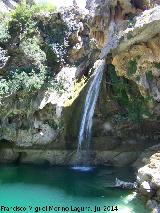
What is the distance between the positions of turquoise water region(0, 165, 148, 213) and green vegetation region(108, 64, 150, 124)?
9.00 feet

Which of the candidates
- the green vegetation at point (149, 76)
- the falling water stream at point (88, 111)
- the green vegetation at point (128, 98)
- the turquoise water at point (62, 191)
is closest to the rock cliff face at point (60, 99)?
the green vegetation at point (128, 98)

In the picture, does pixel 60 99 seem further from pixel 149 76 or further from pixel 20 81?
pixel 149 76

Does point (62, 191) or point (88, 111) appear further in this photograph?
point (88, 111)

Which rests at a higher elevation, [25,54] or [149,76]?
[25,54]

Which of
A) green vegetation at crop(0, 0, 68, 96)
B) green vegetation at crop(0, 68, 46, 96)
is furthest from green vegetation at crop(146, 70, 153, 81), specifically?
green vegetation at crop(0, 68, 46, 96)

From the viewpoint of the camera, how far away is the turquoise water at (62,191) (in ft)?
43.3

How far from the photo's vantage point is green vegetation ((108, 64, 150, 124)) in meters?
19.0

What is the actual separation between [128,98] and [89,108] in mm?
2021

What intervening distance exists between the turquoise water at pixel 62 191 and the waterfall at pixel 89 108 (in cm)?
185

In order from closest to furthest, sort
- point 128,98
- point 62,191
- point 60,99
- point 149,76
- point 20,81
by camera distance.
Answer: point 62,191, point 149,76, point 20,81, point 60,99, point 128,98

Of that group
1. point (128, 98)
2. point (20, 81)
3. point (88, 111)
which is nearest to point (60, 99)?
point (88, 111)

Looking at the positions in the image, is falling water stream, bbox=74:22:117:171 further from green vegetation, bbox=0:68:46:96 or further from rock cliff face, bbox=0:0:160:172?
green vegetation, bbox=0:68:46:96

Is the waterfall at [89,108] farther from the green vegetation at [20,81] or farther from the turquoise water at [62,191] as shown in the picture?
the green vegetation at [20,81]

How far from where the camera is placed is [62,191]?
15.4 metres
